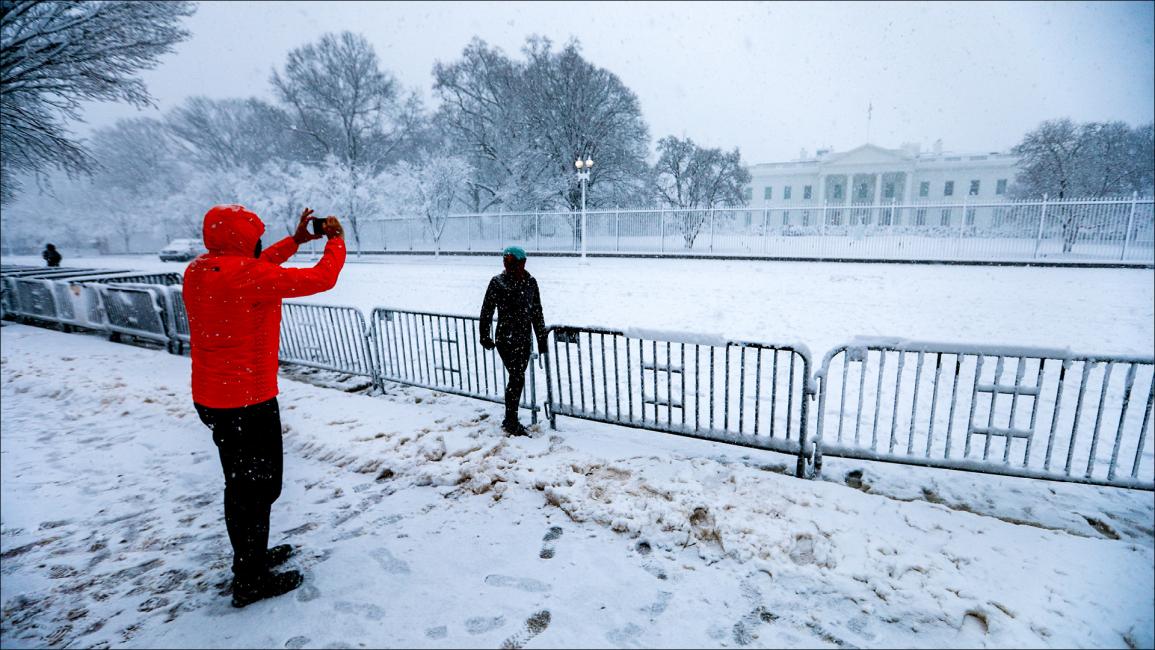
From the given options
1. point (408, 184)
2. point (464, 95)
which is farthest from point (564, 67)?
point (408, 184)

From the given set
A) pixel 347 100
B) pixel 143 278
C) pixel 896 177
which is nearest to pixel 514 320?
pixel 143 278

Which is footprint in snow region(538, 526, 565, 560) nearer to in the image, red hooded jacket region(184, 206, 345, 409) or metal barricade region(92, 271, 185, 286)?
red hooded jacket region(184, 206, 345, 409)

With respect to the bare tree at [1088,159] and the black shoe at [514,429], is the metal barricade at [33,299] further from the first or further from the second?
the bare tree at [1088,159]

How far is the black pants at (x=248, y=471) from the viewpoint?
2453mm

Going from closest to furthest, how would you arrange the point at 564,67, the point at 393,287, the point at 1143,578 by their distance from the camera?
1. the point at 1143,578
2. the point at 393,287
3. the point at 564,67

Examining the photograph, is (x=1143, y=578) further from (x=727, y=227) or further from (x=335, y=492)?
(x=727, y=227)

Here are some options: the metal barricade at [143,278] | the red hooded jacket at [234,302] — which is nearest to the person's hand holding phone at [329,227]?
the red hooded jacket at [234,302]

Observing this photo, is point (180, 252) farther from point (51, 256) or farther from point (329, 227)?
point (329, 227)

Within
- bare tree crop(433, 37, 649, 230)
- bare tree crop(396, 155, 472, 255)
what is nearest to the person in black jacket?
bare tree crop(433, 37, 649, 230)

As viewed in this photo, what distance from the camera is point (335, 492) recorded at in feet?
12.4

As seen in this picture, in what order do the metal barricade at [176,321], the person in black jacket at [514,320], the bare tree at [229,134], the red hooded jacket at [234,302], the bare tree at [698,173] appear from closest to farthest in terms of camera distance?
the red hooded jacket at [234,302] → the person in black jacket at [514,320] → the metal barricade at [176,321] → the bare tree at [698,173] → the bare tree at [229,134]

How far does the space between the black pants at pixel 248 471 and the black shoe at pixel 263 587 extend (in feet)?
0.15

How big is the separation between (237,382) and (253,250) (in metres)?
0.68

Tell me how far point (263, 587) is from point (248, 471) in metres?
0.68
